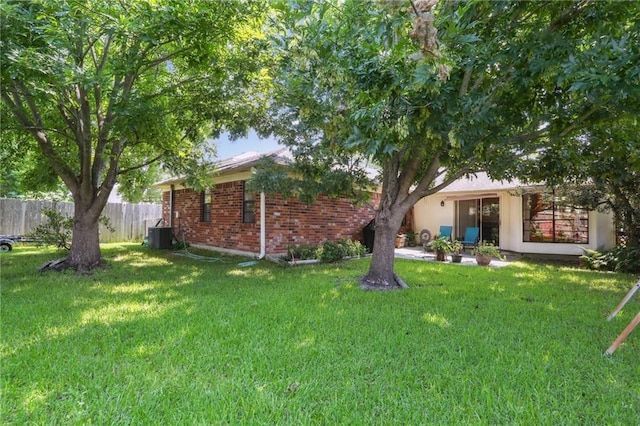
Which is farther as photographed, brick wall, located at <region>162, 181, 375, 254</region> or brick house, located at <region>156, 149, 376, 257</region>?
brick wall, located at <region>162, 181, 375, 254</region>

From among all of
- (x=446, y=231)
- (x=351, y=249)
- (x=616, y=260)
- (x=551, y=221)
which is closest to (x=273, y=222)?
(x=351, y=249)

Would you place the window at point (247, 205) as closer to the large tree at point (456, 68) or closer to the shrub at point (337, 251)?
the shrub at point (337, 251)

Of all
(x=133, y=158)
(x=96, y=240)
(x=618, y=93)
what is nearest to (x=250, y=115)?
(x=96, y=240)

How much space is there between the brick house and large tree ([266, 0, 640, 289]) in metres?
4.82

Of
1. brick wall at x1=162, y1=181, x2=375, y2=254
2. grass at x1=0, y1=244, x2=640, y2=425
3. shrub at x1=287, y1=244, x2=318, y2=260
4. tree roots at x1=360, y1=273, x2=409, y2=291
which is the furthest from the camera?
brick wall at x1=162, y1=181, x2=375, y2=254

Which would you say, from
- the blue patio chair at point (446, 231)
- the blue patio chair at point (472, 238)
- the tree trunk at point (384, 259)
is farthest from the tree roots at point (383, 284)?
the blue patio chair at point (446, 231)

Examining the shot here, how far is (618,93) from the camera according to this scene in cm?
323

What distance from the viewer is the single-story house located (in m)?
11.1

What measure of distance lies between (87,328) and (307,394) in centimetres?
291

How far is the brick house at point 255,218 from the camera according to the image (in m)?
10.1

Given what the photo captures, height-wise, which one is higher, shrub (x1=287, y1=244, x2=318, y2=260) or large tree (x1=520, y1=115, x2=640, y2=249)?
large tree (x1=520, y1=115, x2=640, y2=249)

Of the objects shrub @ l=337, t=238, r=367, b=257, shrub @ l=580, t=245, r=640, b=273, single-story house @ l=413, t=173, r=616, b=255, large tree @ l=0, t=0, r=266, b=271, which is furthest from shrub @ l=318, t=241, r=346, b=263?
shrub @ l=580, t=245, r=640, b=273

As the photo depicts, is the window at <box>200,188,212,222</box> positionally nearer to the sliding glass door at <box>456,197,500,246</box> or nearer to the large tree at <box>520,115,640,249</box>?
the sliding glass door at <box>456,197,500,246</box>

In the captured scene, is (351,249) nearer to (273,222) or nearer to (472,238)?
(273,222)
